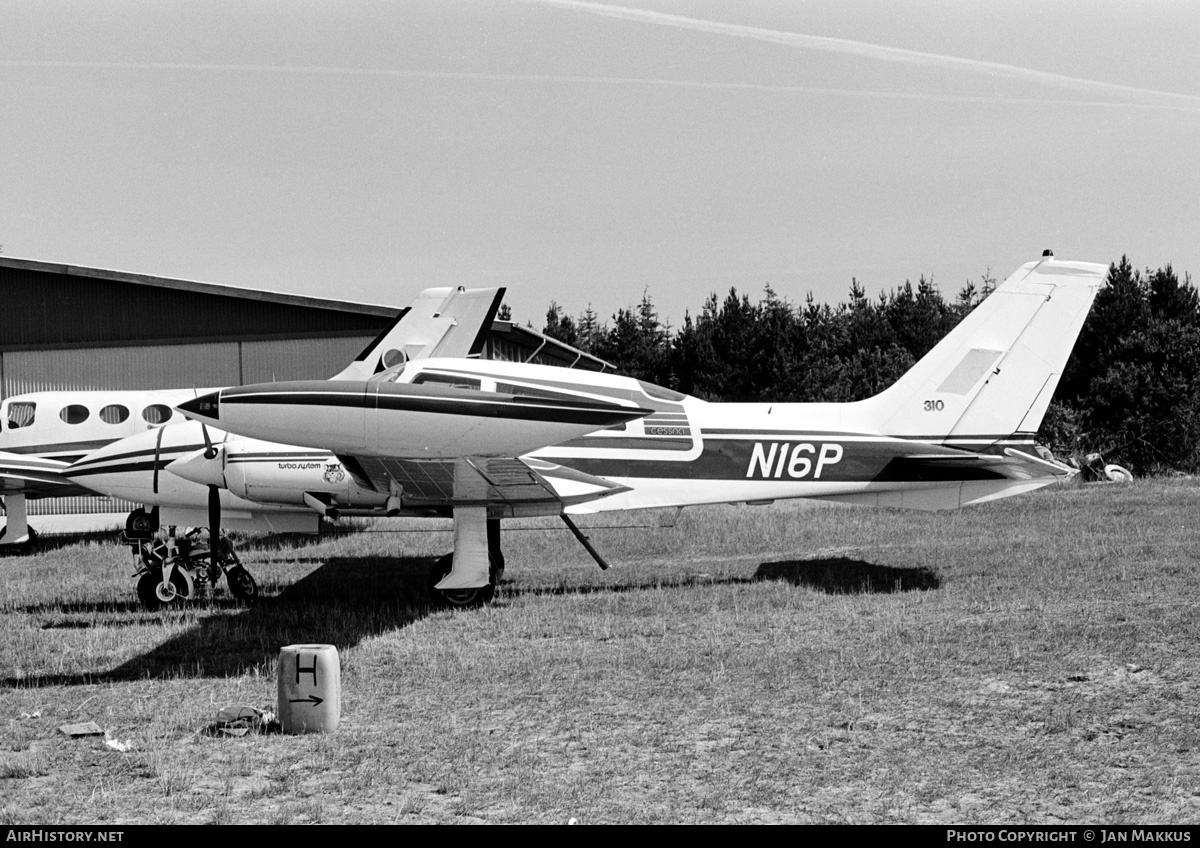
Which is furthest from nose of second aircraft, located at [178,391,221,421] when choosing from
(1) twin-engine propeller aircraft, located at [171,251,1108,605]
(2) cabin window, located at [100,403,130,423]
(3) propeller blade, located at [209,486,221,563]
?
(2) cabin window, located at [100,403,130,423]

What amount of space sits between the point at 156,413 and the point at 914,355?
40145 mm

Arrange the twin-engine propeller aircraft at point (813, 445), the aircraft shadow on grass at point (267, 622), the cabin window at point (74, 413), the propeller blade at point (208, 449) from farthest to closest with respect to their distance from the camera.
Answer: the cabin window at point (74, 413) → the propeller blade at point (208, 449) → the twin-engine propeller aircraft at point (813, 445) → the aircraft shadow on grass at point (267, 622)

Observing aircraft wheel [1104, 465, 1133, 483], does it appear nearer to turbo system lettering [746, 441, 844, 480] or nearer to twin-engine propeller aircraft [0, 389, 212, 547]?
turbo system lettering [746, 441, 844, 480]

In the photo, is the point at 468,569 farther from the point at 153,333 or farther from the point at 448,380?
the point at 153,333

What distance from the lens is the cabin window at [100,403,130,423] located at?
18344 millimetres

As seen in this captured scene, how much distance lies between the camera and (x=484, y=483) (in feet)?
37.3

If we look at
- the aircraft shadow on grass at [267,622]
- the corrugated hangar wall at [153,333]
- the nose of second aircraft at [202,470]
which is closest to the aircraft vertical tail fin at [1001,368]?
the aircraft shadow on grass at [267,622]

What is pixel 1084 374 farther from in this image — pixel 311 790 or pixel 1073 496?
pixel 311 790

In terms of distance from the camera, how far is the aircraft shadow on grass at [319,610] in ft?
29.0

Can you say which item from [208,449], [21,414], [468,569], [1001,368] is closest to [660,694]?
[468,569]

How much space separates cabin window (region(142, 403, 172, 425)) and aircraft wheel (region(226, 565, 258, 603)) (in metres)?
6.96

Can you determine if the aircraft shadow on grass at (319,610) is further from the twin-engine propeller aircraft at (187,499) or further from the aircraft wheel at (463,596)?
the twin-engine propeller aircraft at (187,499)

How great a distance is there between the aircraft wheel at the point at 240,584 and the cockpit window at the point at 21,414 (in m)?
8.85
